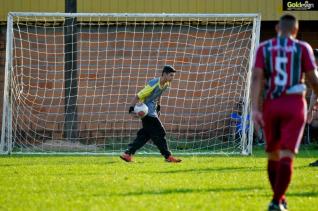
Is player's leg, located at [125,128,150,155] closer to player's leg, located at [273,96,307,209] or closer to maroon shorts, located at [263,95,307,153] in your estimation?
maroon shorts, located at [263,95,307,153]

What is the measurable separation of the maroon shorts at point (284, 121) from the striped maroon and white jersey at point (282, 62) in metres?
0.11

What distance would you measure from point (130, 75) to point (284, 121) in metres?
14.8

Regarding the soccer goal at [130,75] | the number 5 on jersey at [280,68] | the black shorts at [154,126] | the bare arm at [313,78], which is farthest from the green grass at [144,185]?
the soccer goal at [130,75]

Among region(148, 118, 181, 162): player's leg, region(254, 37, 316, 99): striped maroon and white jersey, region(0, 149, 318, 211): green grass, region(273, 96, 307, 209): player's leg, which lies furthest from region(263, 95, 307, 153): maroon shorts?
region(148, 118, 181, 162): player's leg

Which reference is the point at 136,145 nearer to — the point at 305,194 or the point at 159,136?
the point at 159,136

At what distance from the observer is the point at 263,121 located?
8.88m

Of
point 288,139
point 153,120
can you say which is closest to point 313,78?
point 288,139

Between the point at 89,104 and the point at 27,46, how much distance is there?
2.09 m

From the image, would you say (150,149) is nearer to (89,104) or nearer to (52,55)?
(89,104)

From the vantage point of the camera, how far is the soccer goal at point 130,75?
74.5 feet

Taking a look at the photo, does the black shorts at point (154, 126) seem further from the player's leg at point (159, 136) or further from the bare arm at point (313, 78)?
the bare arm at point (313, 78)

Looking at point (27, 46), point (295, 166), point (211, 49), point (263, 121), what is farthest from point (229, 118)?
point (263, 121)

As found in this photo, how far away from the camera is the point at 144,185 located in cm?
1164

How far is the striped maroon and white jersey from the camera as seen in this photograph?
882 cm
